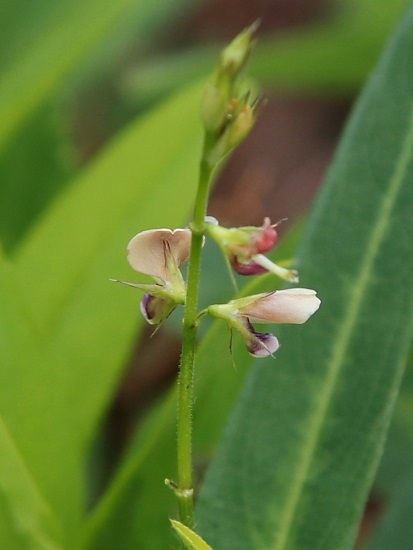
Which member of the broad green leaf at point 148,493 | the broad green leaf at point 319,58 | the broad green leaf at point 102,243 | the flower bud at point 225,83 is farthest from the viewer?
the broad green leaf at point 319,58

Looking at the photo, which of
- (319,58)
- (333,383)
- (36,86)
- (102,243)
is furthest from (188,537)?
(319,58)

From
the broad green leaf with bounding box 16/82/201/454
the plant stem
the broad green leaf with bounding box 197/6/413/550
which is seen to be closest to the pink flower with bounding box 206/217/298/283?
the plant stem

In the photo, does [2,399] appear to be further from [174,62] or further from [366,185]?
[174,62]

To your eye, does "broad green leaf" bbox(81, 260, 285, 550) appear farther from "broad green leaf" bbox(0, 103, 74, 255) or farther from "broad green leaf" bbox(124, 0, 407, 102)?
"broad green leaf" bbox(124, 0, 407, 102)

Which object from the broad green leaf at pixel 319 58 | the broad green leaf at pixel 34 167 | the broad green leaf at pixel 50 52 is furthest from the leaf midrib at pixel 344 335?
the broad green leaf at pixel 319 58

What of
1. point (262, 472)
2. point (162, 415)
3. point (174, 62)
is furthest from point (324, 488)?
point (174, 62)

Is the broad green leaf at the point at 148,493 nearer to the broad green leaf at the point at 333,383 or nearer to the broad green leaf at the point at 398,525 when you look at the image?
the broad green leaf at the point at 333,383

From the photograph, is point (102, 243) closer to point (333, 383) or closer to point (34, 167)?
point (34, 167)
